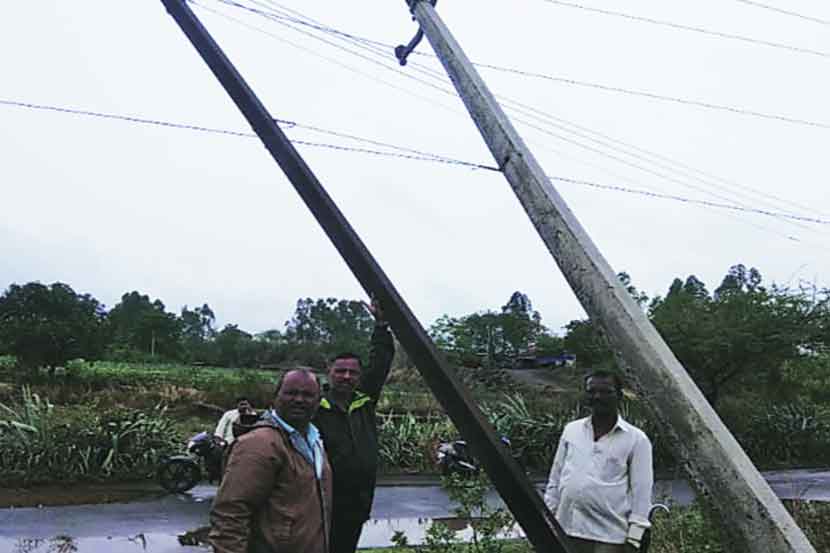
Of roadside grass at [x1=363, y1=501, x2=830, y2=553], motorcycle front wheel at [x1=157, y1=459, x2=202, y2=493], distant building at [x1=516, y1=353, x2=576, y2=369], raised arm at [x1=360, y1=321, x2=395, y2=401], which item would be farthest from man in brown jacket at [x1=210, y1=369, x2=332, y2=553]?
distant building at [x1=516, y1=353, x2=576, y2=369]

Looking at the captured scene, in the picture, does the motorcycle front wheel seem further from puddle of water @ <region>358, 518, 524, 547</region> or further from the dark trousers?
the dark trousers

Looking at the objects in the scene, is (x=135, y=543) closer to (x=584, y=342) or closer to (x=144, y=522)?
(x=144, y=522)

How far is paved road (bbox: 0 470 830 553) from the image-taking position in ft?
24.9

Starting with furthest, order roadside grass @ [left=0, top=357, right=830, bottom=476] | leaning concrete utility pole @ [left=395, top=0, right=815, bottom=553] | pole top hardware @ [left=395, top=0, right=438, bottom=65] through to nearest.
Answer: roadside grass @ [left=0, top=357, right=830, bottom=476] < pole top hardware @ [left=395, top=0, right=438, bottom=65] < leaning concrete utility pole @ [left=395, top=0, right=815, bottom=553]

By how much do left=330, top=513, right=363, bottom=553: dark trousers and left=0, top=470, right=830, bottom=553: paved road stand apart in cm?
436

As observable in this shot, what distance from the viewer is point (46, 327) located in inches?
666

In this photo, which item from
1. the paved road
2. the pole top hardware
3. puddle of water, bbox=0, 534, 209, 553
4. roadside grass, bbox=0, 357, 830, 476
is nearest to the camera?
the pole top hardware

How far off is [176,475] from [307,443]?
8655mm

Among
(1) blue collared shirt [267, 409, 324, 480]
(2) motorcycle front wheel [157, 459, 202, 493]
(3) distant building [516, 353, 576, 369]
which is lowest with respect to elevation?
(2) motorcycle front wheel [157, 459, 202, 493]

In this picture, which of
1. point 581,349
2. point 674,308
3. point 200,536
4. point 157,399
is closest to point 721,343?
point 674,308

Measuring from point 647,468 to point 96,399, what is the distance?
15535 mm

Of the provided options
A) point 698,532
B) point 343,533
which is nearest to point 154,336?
point 698,532

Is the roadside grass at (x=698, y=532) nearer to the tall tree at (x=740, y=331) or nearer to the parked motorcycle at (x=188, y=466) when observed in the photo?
the parked motorcycle at (x=188, y=466)

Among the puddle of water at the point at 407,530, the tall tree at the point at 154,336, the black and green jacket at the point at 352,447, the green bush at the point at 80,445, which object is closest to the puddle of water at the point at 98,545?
the puddle of water at the point at 407,530
